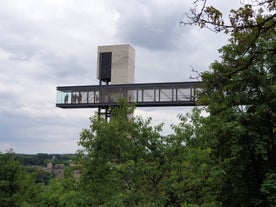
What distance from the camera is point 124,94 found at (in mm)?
40156

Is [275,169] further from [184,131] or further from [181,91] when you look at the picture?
[181,91]

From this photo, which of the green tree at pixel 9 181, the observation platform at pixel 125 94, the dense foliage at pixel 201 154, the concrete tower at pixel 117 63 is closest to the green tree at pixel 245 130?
the dense foliage at pixel 201 154

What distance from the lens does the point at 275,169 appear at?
1190 centimetres

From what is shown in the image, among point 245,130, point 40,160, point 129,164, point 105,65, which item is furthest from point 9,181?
point 40,160

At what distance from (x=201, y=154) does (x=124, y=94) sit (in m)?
27.4

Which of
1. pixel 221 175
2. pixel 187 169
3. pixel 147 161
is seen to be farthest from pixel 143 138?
pixel 221 175

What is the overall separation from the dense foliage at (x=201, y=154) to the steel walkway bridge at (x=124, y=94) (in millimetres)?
22408

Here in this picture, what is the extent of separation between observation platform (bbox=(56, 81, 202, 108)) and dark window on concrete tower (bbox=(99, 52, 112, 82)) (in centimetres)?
415

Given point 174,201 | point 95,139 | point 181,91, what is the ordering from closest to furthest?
point 174,201, point 95,139, point 181,91

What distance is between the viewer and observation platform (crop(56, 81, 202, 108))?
3731 cm

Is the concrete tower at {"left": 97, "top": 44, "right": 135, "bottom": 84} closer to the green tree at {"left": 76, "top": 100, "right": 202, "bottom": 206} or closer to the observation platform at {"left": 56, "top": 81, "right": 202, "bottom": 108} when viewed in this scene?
the observation platform at {"left": 56, "top": 81, "right": 202, "bottom": 108}

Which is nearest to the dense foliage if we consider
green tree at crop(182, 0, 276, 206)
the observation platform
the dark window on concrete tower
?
green tree at crop(182, 0, 276, 206)

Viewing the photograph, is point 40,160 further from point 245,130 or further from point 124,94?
point 245,130

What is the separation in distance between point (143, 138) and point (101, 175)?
1729mm
